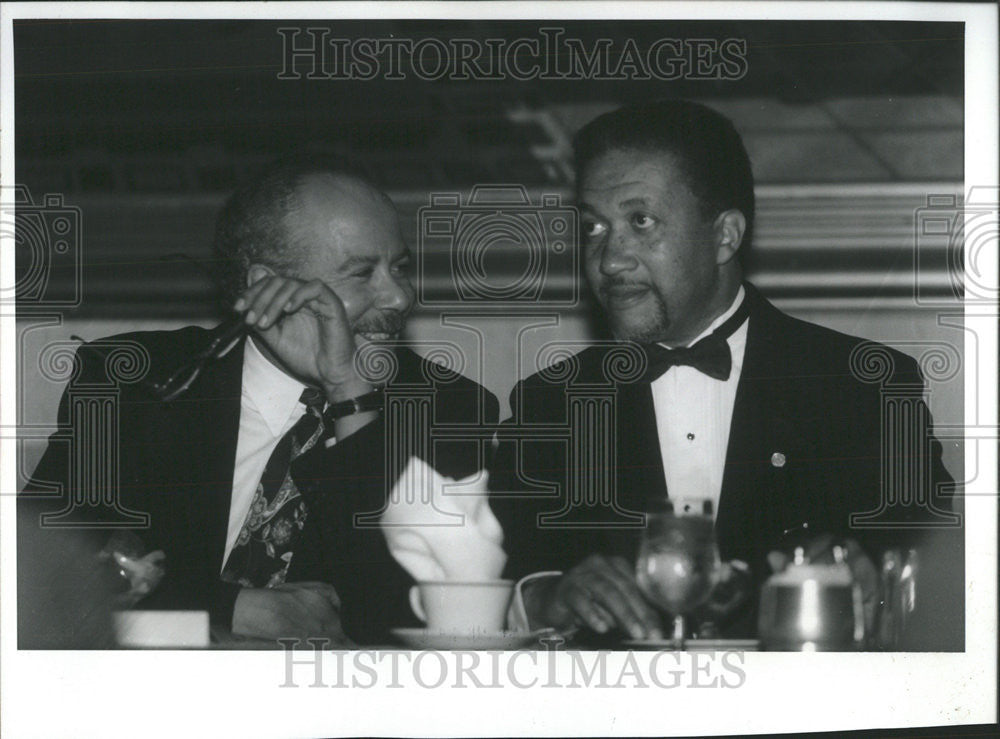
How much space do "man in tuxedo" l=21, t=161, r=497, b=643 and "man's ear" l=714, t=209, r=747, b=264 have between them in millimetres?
696

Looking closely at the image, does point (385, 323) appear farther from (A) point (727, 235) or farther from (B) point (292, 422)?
(A) point (727, 235)

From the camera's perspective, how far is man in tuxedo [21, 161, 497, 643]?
2693 mm

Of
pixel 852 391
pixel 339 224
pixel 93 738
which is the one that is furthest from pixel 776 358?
pixel 93 738

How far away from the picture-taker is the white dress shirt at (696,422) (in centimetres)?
269

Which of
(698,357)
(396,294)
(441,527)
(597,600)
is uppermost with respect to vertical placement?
(396,294)

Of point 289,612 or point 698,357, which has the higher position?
point 698,357

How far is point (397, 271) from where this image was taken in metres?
2.72

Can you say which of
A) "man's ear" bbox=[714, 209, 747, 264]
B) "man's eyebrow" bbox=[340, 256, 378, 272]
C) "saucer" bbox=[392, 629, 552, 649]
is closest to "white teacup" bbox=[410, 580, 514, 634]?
"saucer" bbox=[392, 629, 552, 649]

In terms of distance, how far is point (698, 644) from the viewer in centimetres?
269

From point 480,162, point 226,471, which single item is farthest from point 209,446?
point 480,162

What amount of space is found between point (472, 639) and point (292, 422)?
0.72 m

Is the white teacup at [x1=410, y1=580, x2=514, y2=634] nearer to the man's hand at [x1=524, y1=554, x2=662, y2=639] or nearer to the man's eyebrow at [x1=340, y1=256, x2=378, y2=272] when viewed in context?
the man's hand at [x1=524, y1=554, x2=662, y2=639]

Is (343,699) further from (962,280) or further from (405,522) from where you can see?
(962,280)

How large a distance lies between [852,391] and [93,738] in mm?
2174
